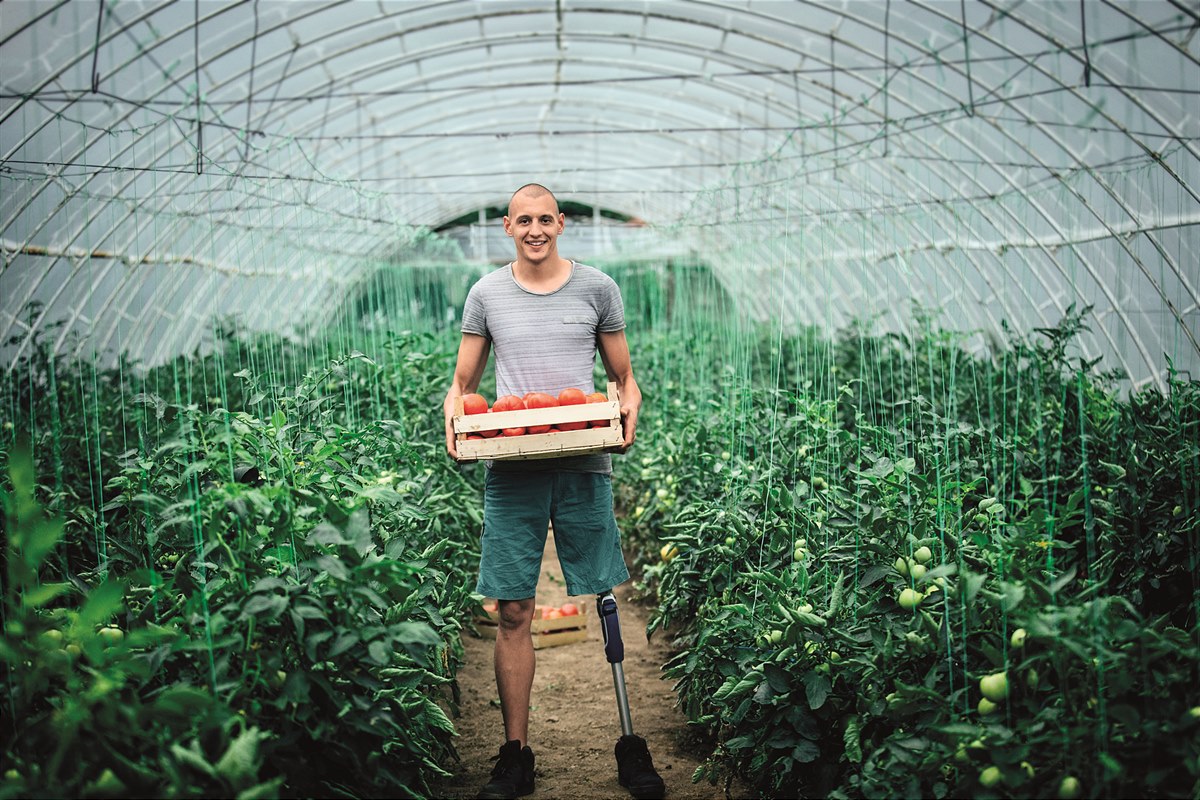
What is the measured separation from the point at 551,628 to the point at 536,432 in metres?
1.99

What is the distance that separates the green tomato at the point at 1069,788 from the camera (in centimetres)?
168

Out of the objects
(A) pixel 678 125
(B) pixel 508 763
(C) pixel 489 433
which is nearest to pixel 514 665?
(B) pixel 508 763

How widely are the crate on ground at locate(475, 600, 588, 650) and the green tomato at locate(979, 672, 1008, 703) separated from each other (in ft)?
8.25

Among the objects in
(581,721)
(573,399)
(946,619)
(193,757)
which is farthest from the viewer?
(581,721)

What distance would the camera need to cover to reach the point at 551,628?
419cm

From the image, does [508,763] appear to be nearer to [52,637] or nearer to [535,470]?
[535,470]

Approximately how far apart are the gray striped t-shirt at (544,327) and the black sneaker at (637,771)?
769 millimetres

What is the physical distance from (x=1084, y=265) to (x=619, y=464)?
379 cm

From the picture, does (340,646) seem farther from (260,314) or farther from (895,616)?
(260,314)

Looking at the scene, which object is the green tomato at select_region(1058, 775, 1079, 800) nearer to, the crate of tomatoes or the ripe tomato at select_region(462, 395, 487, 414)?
the crate of tomatoes

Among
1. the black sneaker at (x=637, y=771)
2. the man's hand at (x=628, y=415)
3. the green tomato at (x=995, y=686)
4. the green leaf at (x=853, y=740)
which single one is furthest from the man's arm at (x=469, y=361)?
the green tomato at (x=995, y=686)

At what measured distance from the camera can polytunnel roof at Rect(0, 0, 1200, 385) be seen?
17.7ft

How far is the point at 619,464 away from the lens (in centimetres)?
612

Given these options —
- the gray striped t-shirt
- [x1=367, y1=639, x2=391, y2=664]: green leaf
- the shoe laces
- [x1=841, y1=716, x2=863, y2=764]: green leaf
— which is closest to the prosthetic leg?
the shoe laces
